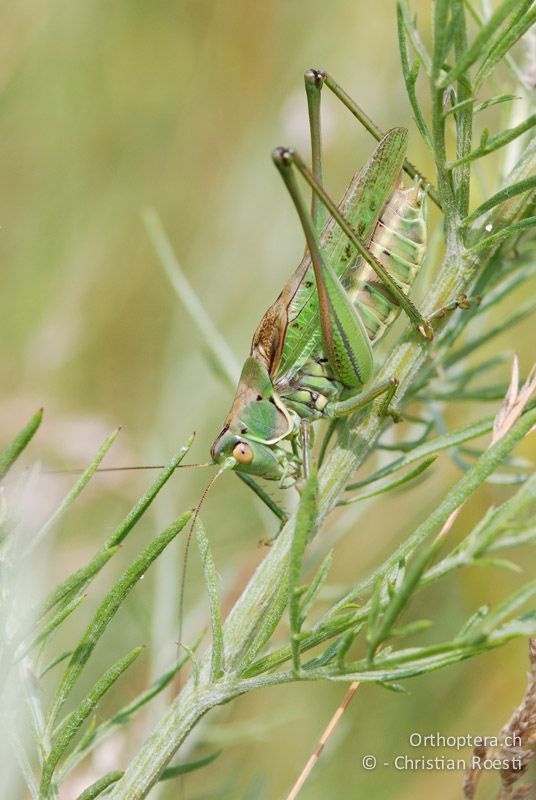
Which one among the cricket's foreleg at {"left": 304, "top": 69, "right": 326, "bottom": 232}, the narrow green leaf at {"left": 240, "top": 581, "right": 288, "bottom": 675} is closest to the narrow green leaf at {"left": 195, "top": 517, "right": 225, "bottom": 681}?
the narrow green leaf at {"left": 240, "top": 581, "right": 288, "bottom": 675}

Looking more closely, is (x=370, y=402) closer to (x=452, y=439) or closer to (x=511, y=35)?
(x=452, y=439)

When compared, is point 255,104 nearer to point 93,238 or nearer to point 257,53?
point 257,53

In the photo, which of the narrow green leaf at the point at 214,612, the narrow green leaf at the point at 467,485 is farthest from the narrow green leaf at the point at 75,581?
the narrow green leaf at the point at 467,485

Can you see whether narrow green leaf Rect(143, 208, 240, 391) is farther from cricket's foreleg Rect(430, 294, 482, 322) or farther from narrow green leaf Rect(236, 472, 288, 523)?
cricket's foreleg Rect(430, 294, 482, 322)

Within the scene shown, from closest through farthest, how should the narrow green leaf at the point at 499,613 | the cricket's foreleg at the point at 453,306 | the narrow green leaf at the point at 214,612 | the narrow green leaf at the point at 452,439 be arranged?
the narrow green leaf at the point at 499,613 < the narrow green leaf at the point at 214,612 < the narrow green leaf at the point at 452,439 < the cricket's foreleg at the point at 453,306

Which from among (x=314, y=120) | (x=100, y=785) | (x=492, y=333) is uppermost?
(x=314, y=120)

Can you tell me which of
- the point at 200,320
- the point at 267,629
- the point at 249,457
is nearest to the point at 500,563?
the point at 267,629

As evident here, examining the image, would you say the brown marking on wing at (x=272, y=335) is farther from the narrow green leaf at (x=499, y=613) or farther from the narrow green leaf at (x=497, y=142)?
the narrow green leaf at (x=499, y=613)
